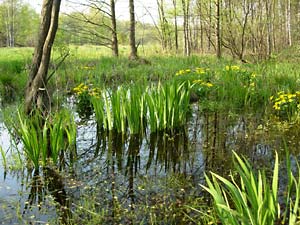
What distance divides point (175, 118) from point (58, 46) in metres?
1.84

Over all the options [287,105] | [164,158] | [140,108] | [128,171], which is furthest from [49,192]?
[287,105]

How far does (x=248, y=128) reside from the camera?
4.85 m

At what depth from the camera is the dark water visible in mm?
2746

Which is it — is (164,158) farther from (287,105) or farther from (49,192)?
(287,105)

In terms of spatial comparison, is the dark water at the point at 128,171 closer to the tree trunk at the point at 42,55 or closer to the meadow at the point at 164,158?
the meadow at the point at 164,158

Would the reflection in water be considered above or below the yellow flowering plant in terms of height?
below

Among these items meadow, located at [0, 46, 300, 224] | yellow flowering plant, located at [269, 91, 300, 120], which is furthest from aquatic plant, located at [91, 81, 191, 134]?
yellow flowering plant, located at [269, 91, 300, 120]

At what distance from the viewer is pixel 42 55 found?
4.53 meters

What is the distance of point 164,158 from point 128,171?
1.76 feet

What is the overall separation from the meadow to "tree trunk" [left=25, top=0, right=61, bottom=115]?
0.19m

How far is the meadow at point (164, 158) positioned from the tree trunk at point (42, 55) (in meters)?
0.19

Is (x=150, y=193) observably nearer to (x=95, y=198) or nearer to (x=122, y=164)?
(x=95, y=198)

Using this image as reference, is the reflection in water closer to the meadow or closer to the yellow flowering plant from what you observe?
the meadow

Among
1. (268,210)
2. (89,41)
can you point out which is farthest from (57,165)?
(89,41)
